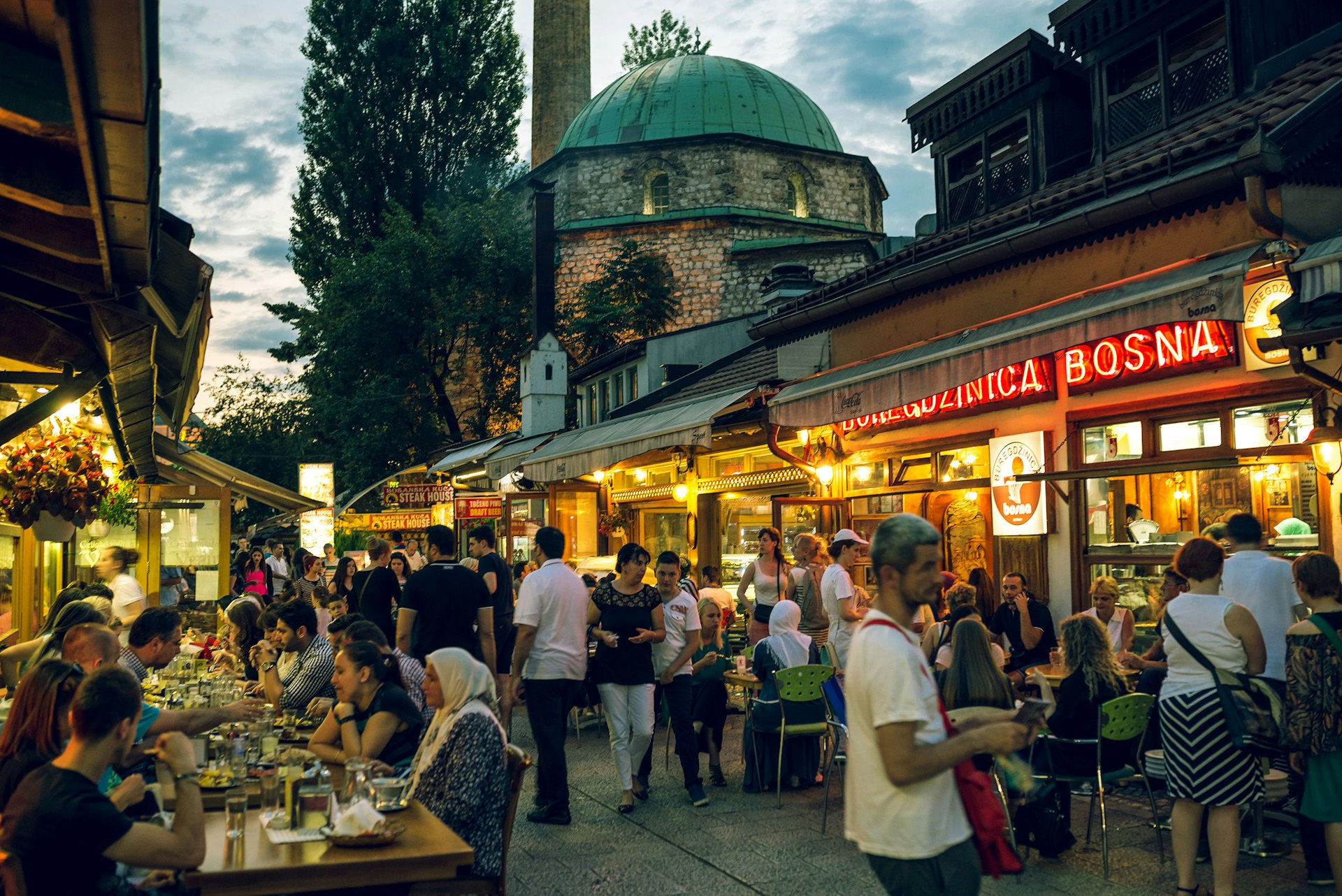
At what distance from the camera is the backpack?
34.7ft

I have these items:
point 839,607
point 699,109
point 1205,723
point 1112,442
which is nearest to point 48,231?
point 1205,723

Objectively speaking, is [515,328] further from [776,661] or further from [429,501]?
[776,661]

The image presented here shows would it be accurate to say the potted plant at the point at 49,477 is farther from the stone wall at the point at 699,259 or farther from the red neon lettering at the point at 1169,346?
the stone wall at the point at 699,259

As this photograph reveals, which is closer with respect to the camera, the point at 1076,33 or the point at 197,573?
the point at 1076,33

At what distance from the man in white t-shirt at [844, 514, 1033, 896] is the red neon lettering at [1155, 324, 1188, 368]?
6997 millimetres

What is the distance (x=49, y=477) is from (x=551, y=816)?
3869 millimetres

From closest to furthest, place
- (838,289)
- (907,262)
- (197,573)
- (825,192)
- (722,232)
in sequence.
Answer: (907,262) → (838,289) → (197,573) → (722,232) → (825,192)

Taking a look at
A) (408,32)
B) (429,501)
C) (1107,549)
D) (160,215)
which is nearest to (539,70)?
(408,32)

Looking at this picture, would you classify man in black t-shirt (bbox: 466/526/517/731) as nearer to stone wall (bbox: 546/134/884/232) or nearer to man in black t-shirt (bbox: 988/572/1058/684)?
man in black t-shirt (bbox: 988/572/1058/684)

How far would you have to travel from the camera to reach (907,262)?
1305cm

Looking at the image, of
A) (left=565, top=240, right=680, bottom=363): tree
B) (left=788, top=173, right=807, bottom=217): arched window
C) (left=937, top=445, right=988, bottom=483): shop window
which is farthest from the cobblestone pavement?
(left=788, top=173, right=807, bottom=217): arched window

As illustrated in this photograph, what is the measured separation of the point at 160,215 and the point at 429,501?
17742mm

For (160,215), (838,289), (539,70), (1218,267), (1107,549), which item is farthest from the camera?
(539,70)

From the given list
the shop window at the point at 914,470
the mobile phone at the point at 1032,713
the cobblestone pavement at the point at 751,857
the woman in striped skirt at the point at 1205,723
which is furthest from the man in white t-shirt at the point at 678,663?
the mobile phone at the point at 1032,713
